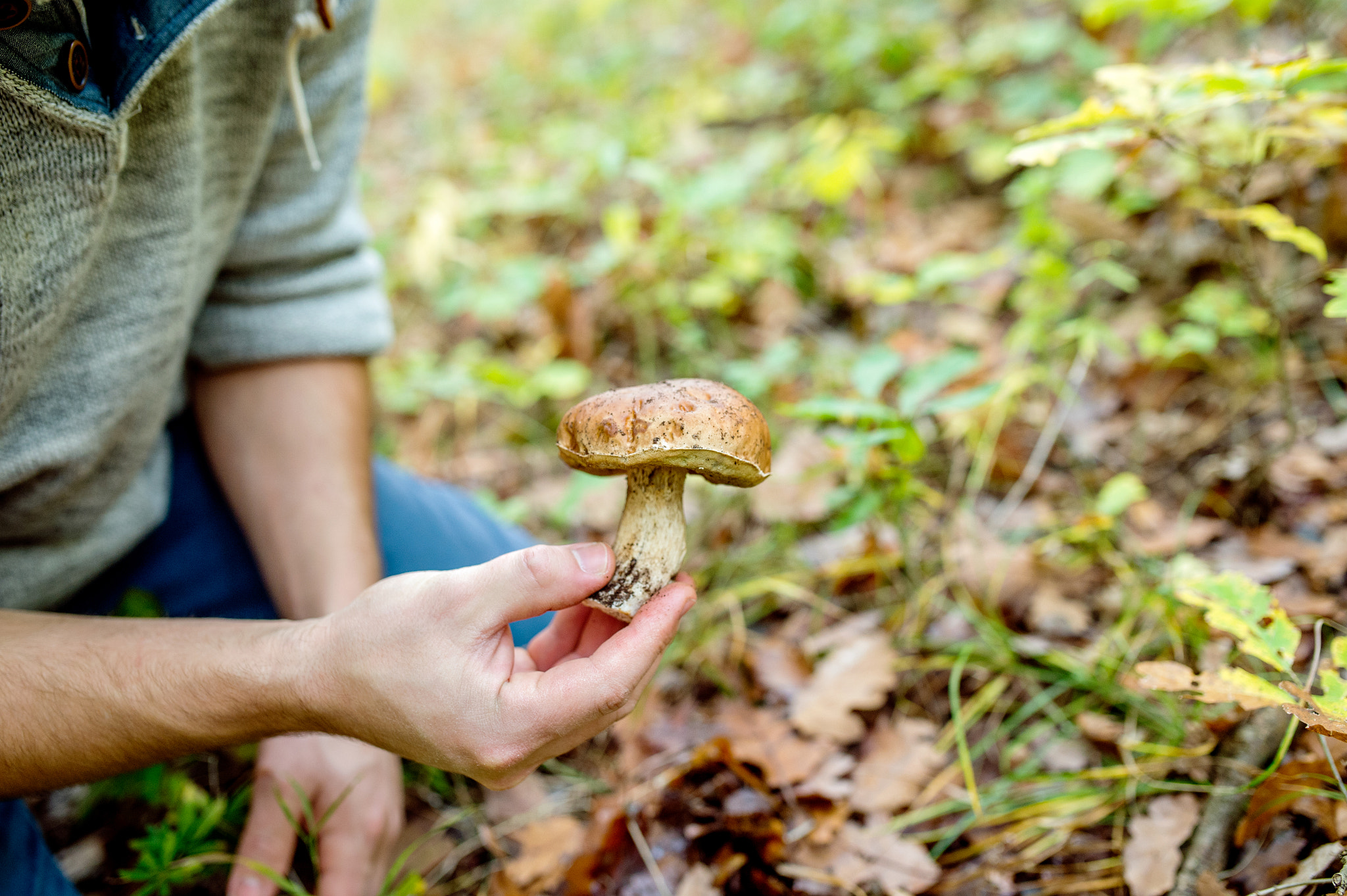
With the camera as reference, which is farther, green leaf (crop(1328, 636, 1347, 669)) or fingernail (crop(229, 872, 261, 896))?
fingernail (crop(229, 872, 261, 896))

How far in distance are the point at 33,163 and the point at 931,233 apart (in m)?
2.94

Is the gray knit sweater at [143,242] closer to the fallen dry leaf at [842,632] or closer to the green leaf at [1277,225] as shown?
the fallen dry leaf at [842,632]

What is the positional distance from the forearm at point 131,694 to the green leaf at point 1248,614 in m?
1.34

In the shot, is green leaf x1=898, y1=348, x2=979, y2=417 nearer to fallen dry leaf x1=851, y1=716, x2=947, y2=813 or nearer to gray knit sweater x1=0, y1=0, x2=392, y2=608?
fallen dry leaf x1=851, y1=716, x2=947, y2=813

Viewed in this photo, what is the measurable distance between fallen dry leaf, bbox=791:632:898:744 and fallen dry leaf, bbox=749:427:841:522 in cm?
48

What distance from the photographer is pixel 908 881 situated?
1.31 meters

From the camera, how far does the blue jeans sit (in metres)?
1.79

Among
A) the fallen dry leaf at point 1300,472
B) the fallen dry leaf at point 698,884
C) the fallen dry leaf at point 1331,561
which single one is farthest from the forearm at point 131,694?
the fallen dry leaf at point 1300,472

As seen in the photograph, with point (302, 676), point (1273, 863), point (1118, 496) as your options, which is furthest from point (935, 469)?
point (302, 676)

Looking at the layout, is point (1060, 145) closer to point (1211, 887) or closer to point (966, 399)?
point (966, 399)

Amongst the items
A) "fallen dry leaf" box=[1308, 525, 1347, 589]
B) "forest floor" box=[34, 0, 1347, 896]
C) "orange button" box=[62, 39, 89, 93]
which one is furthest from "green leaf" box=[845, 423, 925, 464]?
"orange button" box=[62, 39, 89, 93]

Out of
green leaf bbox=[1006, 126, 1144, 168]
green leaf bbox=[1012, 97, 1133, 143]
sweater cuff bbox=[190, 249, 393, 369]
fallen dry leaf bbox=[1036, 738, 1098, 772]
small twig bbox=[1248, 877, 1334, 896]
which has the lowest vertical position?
fallen dry leaf bbox=[1036, 738, 1098, 772]

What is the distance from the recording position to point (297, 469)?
1737 millimetres

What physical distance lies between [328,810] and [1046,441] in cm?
201
